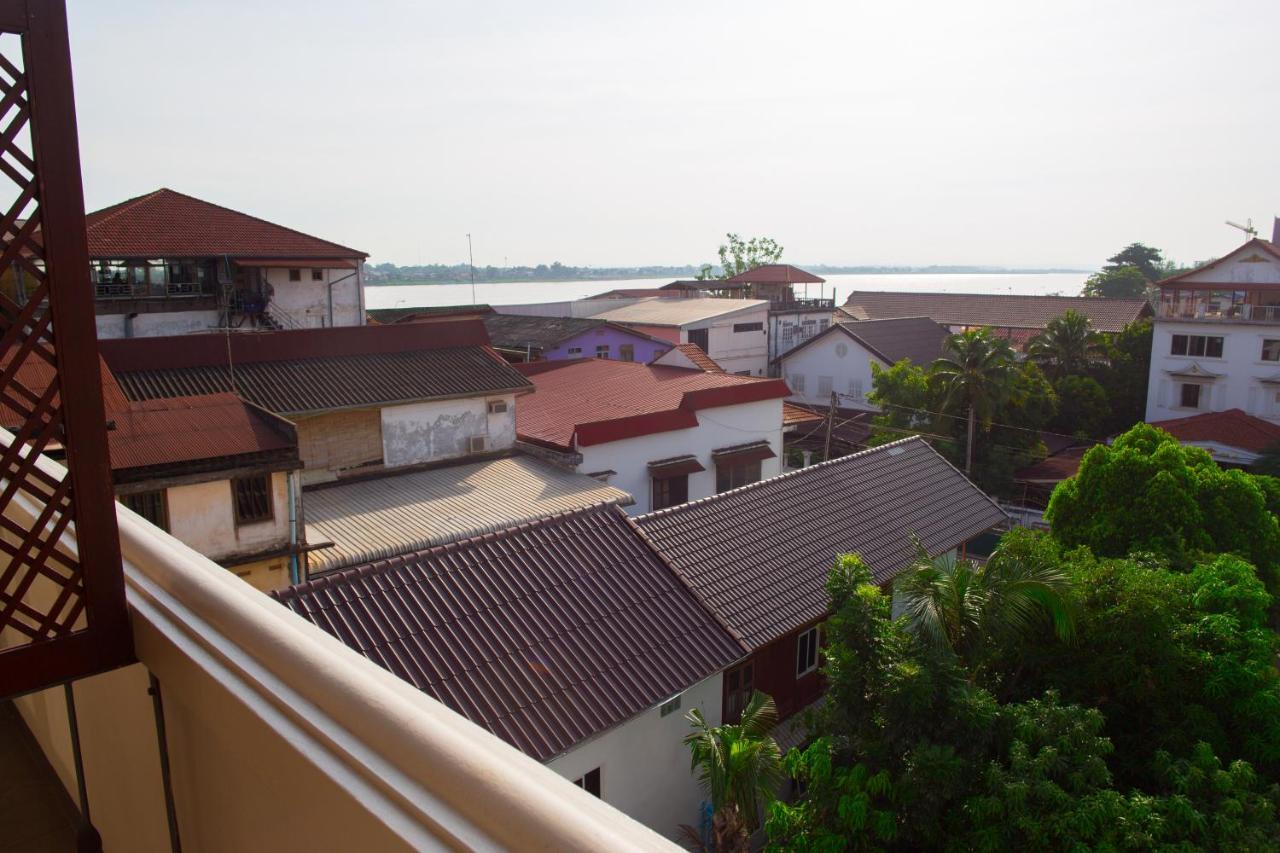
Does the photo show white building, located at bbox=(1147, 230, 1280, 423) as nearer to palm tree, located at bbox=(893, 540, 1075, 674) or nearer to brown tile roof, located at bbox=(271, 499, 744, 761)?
palm tree, located at bbox=(893, 540, 1075, 674)

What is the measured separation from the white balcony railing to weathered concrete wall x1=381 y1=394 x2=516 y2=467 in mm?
14387

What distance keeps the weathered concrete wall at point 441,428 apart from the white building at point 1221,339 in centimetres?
2374

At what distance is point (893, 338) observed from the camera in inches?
1447

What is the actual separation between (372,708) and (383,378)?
16158 mm

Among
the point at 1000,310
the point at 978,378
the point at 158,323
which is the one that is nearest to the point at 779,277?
the point at 1000,310

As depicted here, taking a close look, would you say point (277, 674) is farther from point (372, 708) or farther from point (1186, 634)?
point (1186, 634)

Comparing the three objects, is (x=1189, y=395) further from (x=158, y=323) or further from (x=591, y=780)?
(x=158, y=323)

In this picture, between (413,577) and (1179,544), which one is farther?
(1179,544)

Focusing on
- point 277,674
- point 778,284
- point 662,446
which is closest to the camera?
point 277,674

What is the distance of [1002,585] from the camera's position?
8.06m

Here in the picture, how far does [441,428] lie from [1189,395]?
86.1 feet

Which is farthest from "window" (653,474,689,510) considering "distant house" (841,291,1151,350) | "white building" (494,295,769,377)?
"distant house" (841,291,1151,350)

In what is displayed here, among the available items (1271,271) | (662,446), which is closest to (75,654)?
(662,446)

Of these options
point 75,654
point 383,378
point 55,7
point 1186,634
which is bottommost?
point 1186,634
